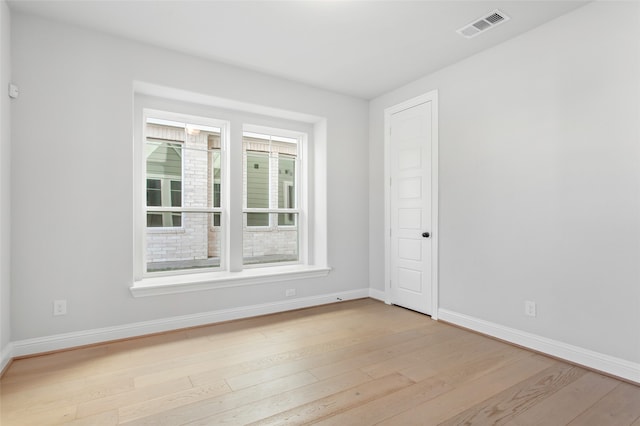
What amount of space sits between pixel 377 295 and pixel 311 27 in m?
3.26

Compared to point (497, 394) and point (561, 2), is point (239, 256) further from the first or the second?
point (561, 2)

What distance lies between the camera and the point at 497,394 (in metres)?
2.11

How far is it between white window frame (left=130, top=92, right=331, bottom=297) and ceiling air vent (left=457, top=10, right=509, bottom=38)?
190cm

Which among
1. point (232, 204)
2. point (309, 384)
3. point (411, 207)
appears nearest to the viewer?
point (309, 384)

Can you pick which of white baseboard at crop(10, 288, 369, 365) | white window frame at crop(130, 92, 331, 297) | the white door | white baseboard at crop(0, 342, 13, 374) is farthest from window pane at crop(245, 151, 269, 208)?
white baseboard at crop(0, 342, 13, 374)

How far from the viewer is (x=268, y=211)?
165 inches

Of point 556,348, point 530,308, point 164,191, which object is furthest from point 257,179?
point 556,348

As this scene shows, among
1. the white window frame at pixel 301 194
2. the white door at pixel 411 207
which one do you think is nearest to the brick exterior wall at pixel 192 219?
the white window frame at pixel 301 194

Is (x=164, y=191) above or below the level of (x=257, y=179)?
below

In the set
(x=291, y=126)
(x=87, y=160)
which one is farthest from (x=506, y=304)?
(x=87, y=160)

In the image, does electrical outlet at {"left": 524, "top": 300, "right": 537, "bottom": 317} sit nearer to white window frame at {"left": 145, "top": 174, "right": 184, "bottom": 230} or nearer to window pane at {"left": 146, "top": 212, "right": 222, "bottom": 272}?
window pane at {"left": 146, "top": 212, "right": 222, "bottom": 272}

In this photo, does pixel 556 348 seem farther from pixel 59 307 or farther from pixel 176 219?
pixel 59 307

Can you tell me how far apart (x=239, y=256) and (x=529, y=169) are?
3076 mm

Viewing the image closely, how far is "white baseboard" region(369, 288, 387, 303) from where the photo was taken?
431cm
